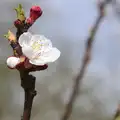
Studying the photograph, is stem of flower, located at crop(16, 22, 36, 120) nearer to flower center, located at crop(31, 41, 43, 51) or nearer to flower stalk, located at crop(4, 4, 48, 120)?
flower stalk, located at crop(4, 4, 48, 120)

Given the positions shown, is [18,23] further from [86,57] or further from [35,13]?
[86,57]

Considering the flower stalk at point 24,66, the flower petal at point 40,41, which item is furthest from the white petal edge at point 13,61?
the flower petal at point 40,41

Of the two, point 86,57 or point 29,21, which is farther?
point 86,57

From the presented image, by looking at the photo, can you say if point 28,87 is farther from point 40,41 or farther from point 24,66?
point 40,41

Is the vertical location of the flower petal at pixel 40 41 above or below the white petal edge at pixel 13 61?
below

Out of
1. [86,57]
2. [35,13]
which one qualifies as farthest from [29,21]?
[86,57]

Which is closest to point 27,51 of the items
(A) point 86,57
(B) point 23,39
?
(B) point 23,39

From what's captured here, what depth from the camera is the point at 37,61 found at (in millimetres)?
587

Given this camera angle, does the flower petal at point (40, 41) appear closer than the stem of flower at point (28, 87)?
No

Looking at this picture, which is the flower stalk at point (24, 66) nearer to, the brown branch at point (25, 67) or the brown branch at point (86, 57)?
the brown branch at point (25, 67)

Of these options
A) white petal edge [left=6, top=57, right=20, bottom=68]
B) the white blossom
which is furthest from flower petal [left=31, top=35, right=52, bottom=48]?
white petal edge [left=6, top=57, right=20, bottom=68]

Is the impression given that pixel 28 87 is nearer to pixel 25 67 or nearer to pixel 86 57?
pixel 25 67

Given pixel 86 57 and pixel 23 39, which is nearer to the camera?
pixel 23 39

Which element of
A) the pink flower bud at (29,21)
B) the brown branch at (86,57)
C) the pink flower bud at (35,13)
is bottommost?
the brown branch at (86,57)
